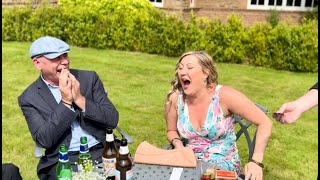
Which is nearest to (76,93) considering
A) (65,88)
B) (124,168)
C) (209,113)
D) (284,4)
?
(65,88)

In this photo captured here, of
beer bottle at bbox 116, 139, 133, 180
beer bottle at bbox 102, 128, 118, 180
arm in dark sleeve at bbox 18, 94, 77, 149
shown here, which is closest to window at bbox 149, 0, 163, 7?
arm in dark sleeve at bbox 18, 94, 77, 149

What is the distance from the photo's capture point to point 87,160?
2.59m

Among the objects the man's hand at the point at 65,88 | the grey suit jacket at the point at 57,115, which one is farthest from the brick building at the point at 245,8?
the man's hand at the point at 65,88

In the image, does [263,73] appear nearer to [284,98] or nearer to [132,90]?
[284,98]

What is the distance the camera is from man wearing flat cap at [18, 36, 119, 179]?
2.92 metres

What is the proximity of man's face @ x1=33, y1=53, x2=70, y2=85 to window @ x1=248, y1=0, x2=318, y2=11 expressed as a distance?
16.4m

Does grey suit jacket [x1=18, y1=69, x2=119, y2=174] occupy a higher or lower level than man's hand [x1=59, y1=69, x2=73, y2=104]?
lower

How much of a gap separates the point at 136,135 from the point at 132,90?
239 centimetres

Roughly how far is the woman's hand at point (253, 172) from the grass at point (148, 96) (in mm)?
1938

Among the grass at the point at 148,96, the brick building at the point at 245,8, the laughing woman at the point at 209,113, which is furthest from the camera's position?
the brick building at the point at 245,8

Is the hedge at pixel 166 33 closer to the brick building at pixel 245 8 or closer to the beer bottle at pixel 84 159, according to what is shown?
the brick building at pixel 245 8

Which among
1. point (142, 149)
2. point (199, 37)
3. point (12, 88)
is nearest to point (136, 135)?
point (142, 149)

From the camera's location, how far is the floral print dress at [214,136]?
3.09m

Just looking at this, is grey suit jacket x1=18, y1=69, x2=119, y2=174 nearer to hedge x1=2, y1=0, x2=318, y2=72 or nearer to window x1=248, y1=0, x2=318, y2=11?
hedge x1=2, y1=0, x2=318, y2=72
